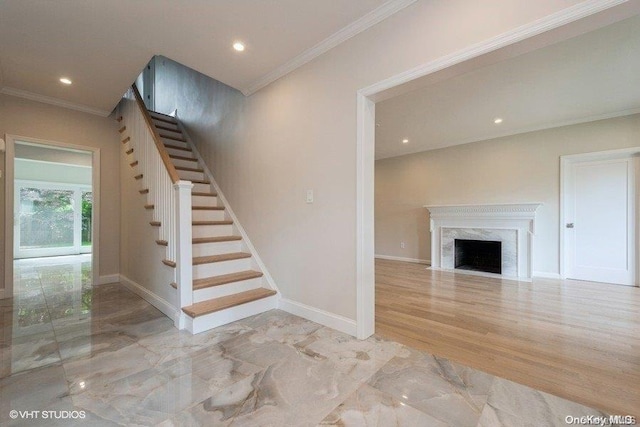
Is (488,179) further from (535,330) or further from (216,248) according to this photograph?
(216,248)

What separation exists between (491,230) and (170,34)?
5.33 m

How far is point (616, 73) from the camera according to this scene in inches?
111

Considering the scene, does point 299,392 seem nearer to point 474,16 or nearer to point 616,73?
point 474,16

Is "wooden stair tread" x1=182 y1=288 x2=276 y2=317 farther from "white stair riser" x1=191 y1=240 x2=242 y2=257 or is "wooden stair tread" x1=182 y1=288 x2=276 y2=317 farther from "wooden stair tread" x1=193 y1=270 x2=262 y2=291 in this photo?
"white stair riser" x1=191 y1=240 x2=242 y2=257

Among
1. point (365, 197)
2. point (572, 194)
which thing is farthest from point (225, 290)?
point (572, 194)

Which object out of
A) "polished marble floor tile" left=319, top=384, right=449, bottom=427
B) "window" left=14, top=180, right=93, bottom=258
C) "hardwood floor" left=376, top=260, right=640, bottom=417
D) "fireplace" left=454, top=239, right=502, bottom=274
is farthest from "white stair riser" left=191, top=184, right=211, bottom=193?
"window" left=14, top=180, right=93, bottom=258

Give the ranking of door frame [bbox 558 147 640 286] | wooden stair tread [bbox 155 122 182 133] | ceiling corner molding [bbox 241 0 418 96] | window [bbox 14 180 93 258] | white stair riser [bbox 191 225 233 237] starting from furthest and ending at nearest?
window [bbox 14 180 93 258] < wooden stair tread [bbox 155 122 182 133] < door frame [bbox 558 147 640 286] < white stair riser [bbox 191 225 233 237] < ceiling corner molding [bbox 241 0 418 96]

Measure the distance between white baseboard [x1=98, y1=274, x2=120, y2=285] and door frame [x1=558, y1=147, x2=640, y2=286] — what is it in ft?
23.1

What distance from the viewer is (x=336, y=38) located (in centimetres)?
233

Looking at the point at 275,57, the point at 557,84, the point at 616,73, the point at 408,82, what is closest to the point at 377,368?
the point at 408,82

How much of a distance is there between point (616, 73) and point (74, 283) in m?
7.48

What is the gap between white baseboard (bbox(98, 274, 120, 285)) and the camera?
3945 mm

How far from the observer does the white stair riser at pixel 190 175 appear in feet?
13.1

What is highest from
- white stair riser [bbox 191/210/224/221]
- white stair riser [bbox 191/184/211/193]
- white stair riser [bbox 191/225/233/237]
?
white stair riser [bbox 191/184/211/193]
